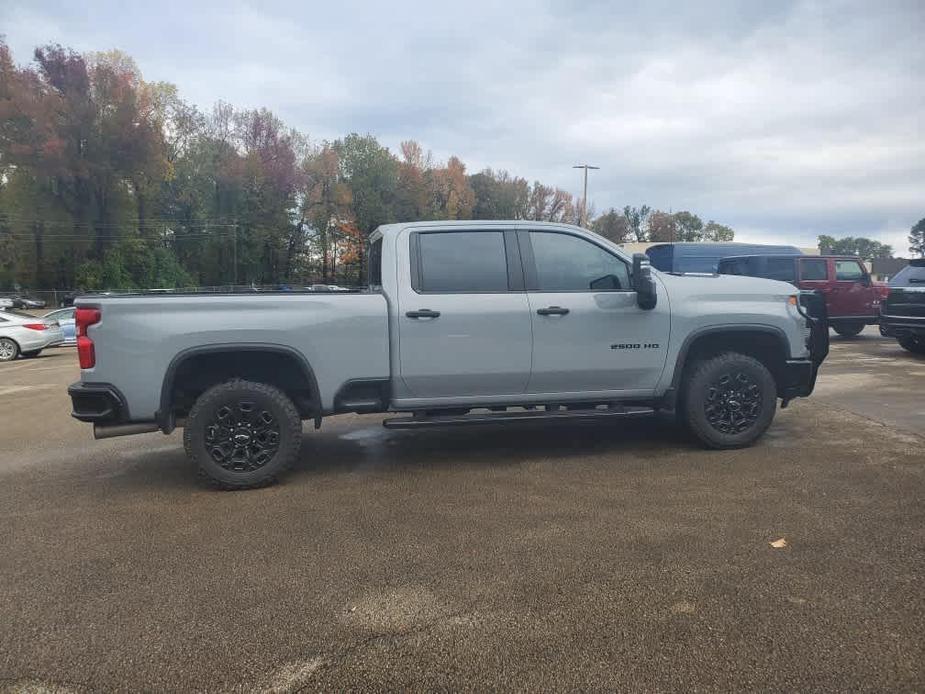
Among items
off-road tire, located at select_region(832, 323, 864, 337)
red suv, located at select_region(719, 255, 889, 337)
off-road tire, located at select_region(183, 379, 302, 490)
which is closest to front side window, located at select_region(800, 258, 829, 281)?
red suv, located at select_region(719, 255, 889, 337)

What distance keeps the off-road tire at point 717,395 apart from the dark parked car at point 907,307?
8.16 m

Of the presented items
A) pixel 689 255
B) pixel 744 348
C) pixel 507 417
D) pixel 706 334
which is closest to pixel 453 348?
pixel 507 417

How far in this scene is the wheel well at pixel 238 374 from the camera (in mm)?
4340

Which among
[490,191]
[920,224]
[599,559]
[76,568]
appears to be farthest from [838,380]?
[920,224]

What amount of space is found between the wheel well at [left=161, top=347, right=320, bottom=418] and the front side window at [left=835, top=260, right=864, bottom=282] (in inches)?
568

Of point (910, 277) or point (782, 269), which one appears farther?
point (782, 269)

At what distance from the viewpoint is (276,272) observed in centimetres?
5438

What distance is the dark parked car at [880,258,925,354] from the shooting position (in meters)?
11.0

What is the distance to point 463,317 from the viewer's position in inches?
182

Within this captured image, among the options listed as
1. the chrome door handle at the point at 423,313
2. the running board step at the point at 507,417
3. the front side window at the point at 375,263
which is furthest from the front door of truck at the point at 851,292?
the chrome door handle at the point at 423,313

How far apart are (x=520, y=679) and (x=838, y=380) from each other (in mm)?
8477

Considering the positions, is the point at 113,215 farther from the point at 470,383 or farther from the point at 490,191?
the point at 470,383

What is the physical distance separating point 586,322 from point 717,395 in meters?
1.33

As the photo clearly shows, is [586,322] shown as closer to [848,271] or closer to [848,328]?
[848,271]
